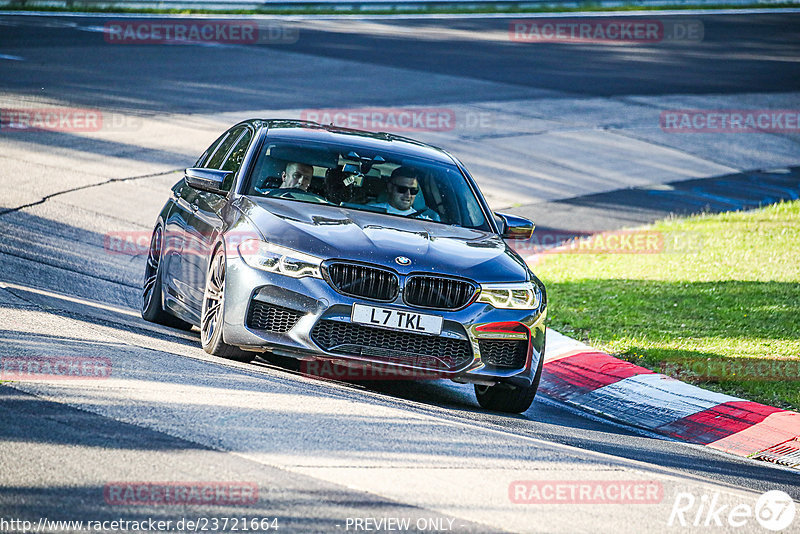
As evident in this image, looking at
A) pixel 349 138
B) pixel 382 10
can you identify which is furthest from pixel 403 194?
pixel 382 10

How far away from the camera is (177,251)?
28.4 ft

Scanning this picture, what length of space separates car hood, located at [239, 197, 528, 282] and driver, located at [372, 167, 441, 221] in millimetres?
191

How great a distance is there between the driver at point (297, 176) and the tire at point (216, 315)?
2.91 ft

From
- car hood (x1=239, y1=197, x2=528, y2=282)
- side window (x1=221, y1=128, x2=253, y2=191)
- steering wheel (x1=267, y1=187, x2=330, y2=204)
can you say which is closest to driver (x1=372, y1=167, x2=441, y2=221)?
car hood (x1=239, y1=197, x2=528, y2=282)

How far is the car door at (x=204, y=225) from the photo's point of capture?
313 inches

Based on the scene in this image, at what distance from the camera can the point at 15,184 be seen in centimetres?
1376

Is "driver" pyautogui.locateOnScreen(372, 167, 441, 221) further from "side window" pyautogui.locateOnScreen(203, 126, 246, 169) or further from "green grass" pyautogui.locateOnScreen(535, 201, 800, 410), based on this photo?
"green grass" pyautogui.locateOnScreen(535, 201, 800, 410)

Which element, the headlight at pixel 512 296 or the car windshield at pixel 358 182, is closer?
the headlight at pixel 512 296

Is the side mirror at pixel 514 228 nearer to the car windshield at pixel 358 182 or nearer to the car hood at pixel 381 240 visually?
the car windshield at pixel 358 182

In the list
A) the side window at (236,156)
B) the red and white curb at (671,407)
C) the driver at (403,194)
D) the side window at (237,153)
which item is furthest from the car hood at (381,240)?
the red and white curb at (671,407)

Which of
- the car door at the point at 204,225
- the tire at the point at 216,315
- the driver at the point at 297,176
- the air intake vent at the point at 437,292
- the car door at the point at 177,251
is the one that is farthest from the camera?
the car door at the point at 177,251

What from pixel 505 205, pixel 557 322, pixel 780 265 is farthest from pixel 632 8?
pixel 557 322

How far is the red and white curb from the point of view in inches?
303

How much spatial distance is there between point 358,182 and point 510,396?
194 centimetres
